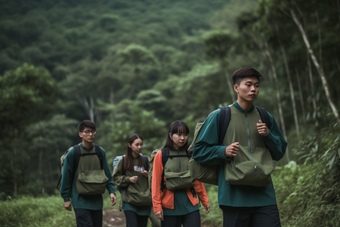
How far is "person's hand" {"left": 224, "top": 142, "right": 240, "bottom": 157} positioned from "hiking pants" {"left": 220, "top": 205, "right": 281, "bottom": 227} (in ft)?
1.30

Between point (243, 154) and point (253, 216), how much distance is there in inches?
18.2

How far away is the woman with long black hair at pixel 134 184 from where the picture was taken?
3.78m

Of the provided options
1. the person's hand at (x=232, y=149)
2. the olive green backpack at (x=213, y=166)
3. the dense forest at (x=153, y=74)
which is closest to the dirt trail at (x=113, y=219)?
the dense forest at (x=153, y=74)

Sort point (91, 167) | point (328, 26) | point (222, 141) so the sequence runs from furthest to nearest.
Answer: point (328, 26) < point (91, 167) < point (222, 141)

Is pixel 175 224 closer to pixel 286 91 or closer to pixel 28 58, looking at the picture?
pixel 286 91

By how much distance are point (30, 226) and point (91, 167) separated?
2.53 m

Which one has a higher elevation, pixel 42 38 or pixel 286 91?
pixel 42 38

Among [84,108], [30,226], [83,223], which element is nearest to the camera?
[83,223]

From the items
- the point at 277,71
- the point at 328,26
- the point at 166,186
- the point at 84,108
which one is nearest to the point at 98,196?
the point at 166,186

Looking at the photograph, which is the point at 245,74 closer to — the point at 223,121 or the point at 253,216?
the point at 223,121

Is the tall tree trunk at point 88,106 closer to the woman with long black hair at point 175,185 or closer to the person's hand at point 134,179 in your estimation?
the person's hand at point 134,179

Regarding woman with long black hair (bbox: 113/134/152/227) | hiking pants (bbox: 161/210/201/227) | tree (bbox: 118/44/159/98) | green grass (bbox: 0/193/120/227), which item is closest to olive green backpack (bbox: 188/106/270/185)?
hiking pants (bbox: 161/210/201/227)

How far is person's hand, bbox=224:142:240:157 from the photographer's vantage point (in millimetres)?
2014

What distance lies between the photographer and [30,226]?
527 centimetres
